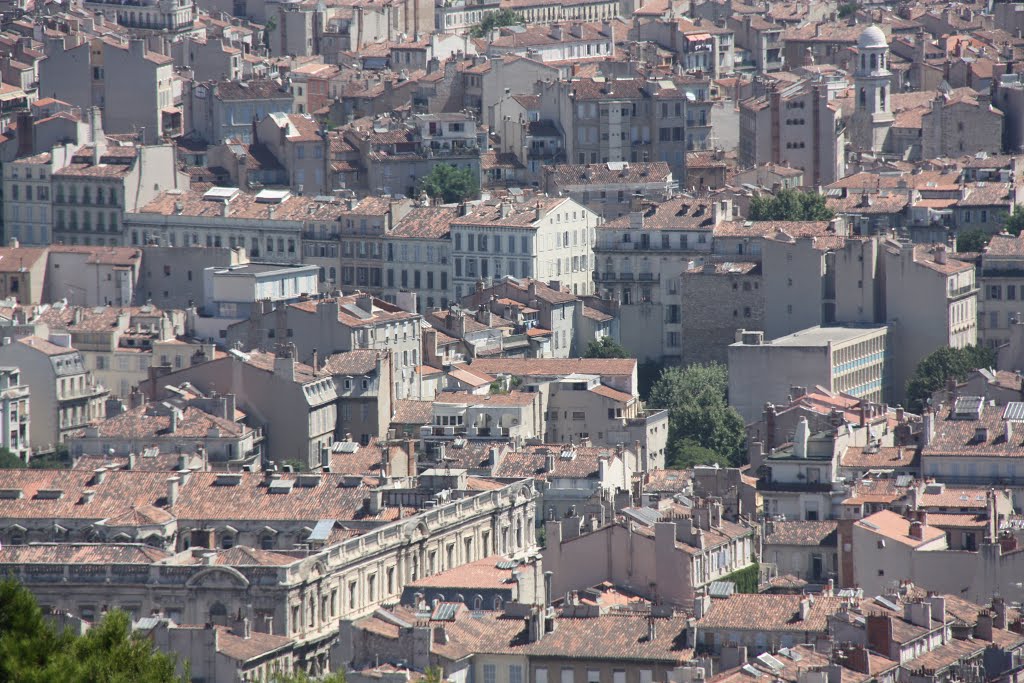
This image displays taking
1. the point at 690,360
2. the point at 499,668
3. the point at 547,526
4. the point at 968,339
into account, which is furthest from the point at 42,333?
the point at 499,668

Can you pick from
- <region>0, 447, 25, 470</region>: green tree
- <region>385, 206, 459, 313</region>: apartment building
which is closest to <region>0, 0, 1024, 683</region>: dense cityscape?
<region>385, 206, 459, 313</region>: apartment building

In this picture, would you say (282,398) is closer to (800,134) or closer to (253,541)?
(253,541)

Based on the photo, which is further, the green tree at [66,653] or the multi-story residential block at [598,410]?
the multi-story residential block at [598,410]

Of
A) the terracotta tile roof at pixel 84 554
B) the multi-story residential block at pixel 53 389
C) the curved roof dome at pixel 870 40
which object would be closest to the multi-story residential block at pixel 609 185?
the curved roof dome at pixel 870 40

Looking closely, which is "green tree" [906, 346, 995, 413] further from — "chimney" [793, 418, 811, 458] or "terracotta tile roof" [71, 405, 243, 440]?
"terracotta tile roof" [71, 405, 243, 440]

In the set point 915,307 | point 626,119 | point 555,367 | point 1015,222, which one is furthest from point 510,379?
point 626,119

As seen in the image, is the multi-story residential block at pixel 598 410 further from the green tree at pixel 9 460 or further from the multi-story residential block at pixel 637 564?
the multi-story residential block at pixel 637 564

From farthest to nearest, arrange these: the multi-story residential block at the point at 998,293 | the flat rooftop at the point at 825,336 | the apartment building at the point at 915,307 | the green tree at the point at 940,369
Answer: the multi-story residential block at the point at 998,293
the apartment building at the point at 915,307
the flat rooftop at the point at 825,336
the green tree at the point at 940,369

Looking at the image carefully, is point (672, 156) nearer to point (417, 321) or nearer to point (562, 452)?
point (417, 321)
